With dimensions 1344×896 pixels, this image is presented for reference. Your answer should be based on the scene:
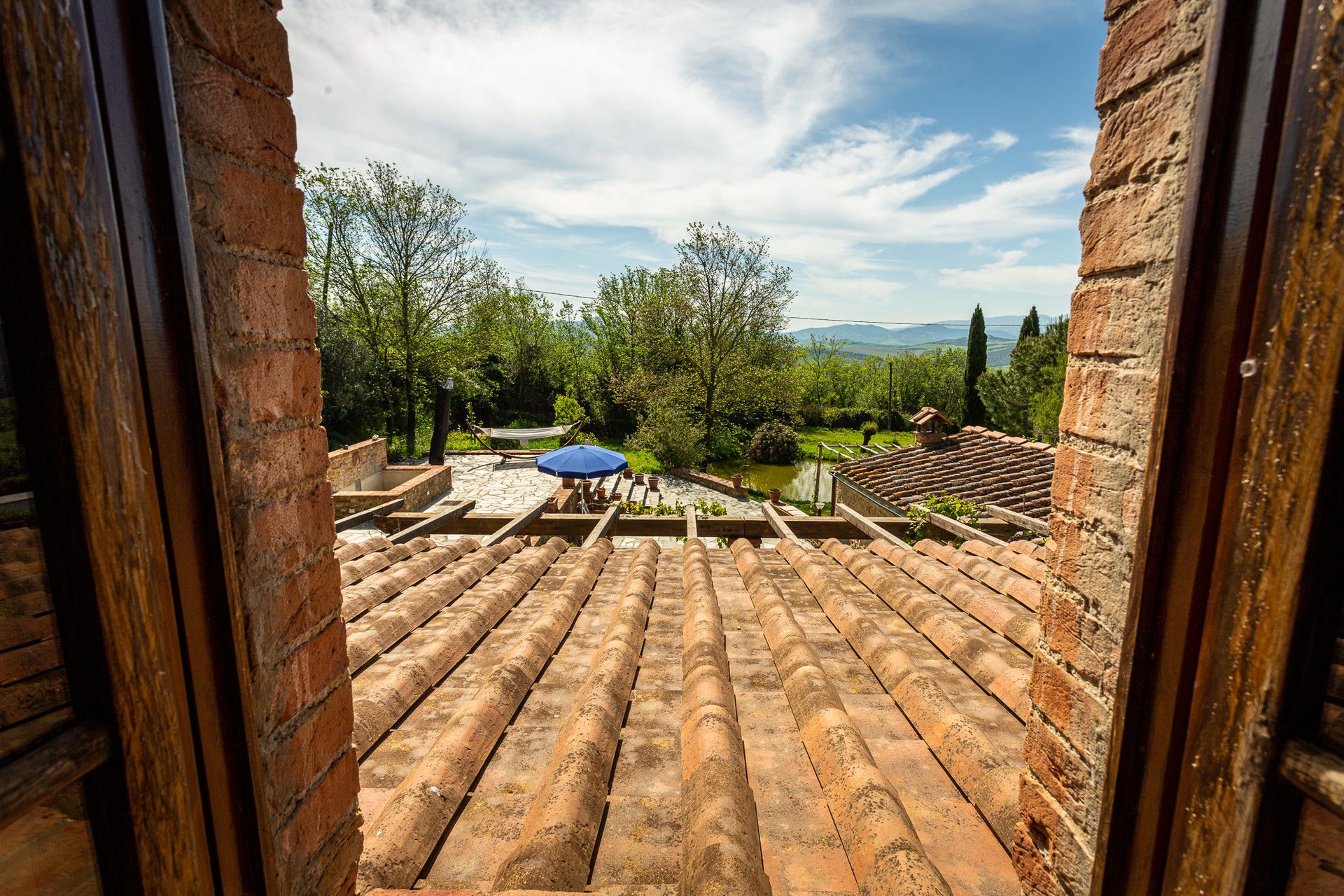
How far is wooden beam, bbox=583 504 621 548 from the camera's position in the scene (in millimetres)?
5508

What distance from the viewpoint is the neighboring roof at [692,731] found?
154 cm

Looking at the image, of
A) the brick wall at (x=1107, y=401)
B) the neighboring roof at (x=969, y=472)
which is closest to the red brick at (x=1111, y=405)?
the brick wall at (x=1107, y=401)

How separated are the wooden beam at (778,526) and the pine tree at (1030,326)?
27.5 metres

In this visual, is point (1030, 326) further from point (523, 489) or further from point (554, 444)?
point (523, 489)

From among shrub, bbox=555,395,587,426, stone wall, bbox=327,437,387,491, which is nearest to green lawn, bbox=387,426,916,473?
shrub, bbox=555,395,587,426

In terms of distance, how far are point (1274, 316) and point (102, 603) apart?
1497 millimetres

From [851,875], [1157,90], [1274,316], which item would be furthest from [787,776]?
[1157,90]

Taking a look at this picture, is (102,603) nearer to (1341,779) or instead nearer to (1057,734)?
(1341,779)

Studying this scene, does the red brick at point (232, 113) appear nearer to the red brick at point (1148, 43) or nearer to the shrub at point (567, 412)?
the red brick at point (1148, 43)

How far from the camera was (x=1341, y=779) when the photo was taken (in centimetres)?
66

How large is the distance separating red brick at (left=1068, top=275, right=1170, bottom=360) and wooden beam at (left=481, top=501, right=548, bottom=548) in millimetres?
4726

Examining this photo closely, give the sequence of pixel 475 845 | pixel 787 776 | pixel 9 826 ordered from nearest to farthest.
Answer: pixel 9 826 → pixel 475 845 → pixel 787 776

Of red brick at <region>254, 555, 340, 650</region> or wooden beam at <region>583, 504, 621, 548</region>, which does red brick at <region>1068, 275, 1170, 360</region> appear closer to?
red brick at <region>254, 555, 340, 650</region>

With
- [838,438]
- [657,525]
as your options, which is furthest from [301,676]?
[838,438]
